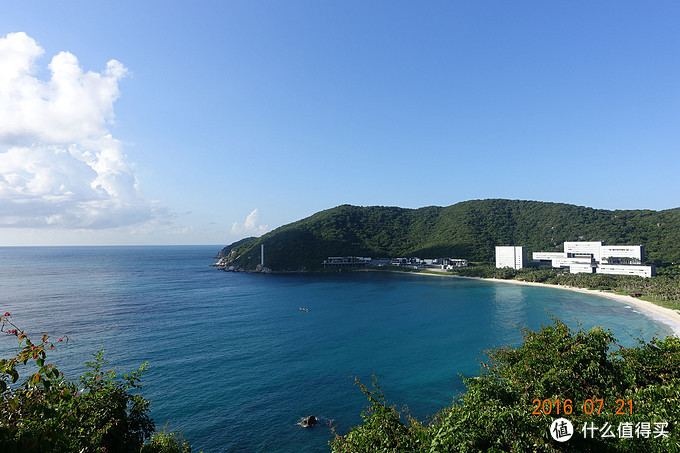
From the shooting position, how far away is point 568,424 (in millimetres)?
10812

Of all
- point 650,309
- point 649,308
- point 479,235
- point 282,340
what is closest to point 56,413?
point 282,340

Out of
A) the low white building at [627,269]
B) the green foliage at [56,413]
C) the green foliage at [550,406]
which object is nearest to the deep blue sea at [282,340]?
the green foliage at [550,406]

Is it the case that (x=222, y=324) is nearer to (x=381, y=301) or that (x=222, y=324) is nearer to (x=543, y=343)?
(x=381, y=301)

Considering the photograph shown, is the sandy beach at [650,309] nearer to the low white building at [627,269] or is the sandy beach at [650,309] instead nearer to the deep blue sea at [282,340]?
the deep blue sea at [282,340]

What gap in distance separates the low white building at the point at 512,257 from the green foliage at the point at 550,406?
124 metres

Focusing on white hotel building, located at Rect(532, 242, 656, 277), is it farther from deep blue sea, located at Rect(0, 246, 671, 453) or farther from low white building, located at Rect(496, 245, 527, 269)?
deep blue sea, located at Rect(0, 246, 671, 453)

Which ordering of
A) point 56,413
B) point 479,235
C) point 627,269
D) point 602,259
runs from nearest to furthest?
point 56,413
point 627,269
point 602,259
point 479,235

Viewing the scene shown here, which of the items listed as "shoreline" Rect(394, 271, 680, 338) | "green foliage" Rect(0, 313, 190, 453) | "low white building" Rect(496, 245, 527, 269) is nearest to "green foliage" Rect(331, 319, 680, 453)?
"green foliage" Rect(0, 313, 190, 453)

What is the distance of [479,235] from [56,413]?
18379cm

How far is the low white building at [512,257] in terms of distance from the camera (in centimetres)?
12975

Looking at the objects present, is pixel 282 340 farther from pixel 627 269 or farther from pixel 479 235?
pixel 479 235

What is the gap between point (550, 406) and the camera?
43.7ft

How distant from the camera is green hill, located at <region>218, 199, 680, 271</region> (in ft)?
449

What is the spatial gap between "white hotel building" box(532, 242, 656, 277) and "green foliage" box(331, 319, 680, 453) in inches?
4388
